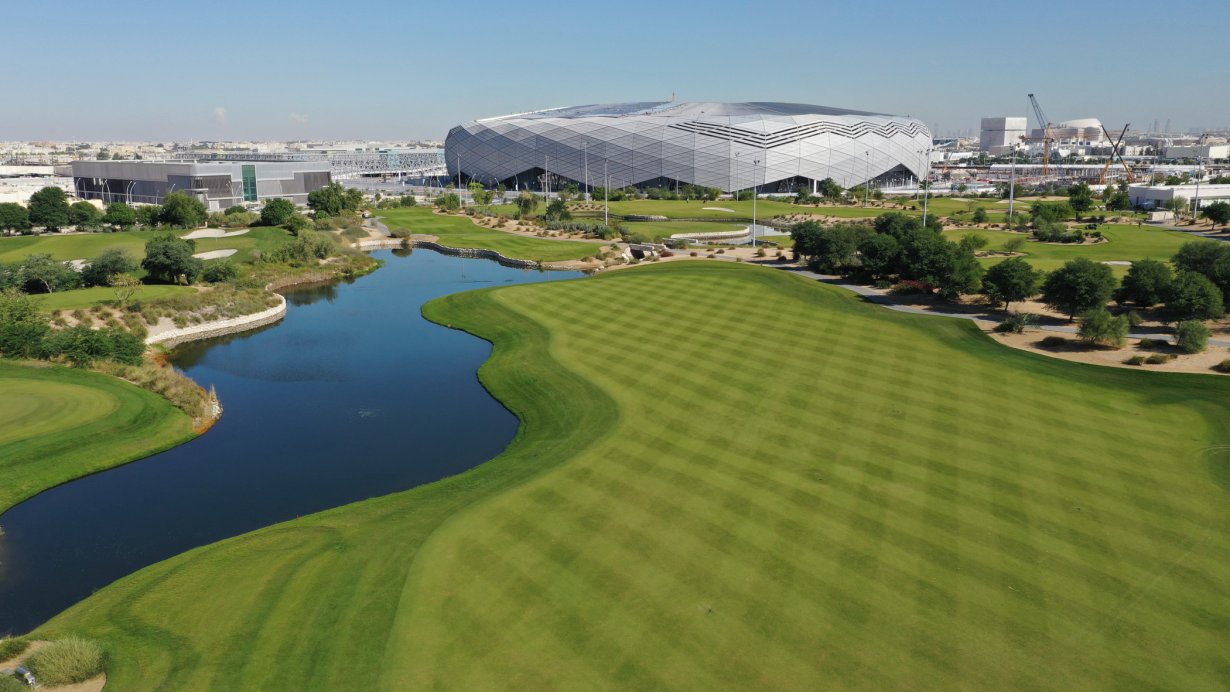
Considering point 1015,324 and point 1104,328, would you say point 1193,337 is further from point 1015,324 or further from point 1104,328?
point 1015,324

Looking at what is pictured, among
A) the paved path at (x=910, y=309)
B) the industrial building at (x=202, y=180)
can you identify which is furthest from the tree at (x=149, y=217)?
the paved path at (x=910, y=309)

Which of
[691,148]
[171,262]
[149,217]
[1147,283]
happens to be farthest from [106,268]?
[691,148]

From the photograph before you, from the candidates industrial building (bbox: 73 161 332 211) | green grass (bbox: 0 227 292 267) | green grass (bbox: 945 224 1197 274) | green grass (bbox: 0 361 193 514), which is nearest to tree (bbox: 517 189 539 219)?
green grass (bbox: 0 227 292 267)

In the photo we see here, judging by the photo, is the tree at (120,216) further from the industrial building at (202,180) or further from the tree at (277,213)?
the industrial building at (202,180)

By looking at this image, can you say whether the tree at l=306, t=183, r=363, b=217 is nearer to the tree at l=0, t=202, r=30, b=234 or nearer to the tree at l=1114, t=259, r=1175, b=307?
the tree at l=0, t=202, r=30, b=234

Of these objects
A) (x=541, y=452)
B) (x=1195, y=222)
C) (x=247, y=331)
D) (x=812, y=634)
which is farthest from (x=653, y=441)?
(x=1195, y=222)

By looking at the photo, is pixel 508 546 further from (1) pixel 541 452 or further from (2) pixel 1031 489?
(2) pixel 1031 489
